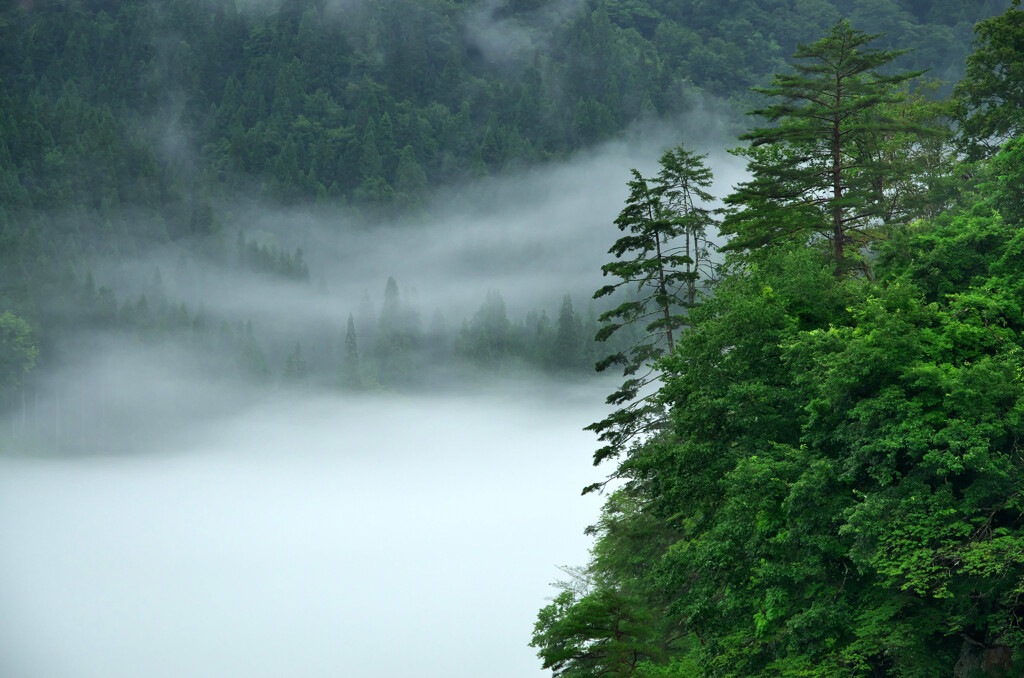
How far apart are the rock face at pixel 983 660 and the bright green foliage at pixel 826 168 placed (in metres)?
13.2

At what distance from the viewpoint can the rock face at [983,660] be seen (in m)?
26.5

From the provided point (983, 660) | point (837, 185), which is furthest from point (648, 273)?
point (983, 660)

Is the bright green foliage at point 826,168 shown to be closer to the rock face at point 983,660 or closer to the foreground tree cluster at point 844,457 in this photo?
the foreground tree cluster at point 844,457

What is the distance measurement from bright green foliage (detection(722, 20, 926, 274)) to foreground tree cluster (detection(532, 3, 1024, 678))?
151mm

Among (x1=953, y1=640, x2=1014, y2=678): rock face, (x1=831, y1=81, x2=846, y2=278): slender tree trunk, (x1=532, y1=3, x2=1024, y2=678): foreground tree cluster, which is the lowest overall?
(x1=953, y1=640, x2=1014, y2=678): rock face

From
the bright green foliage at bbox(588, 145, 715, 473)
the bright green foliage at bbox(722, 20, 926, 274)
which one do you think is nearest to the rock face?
the bright green foliage at bbox(722, 20, 926, 274)

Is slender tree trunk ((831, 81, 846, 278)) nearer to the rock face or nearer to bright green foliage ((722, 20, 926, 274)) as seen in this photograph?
bright green foliage ((722, 20, 926, 274))

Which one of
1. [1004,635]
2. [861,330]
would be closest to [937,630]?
[1004,635]

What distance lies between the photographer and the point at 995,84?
1695 inches

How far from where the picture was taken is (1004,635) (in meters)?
25.2

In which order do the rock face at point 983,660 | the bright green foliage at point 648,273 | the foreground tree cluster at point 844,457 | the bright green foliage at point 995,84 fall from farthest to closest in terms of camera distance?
the bright green foliage at point 648,273, the bright green foliage at point 995,84, the rock face at point 983,660, the foreground tree cluster at point 844,457

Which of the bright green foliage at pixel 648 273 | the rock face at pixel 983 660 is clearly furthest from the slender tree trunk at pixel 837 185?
the rock face at pixel 983 660

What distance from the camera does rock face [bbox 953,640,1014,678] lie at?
87.0 ft

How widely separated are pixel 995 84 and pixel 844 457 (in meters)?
21.4
